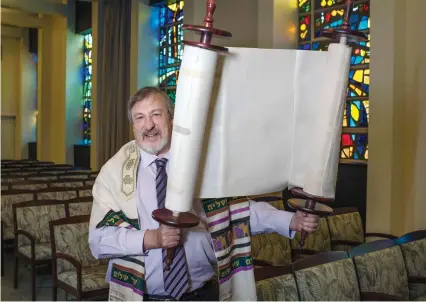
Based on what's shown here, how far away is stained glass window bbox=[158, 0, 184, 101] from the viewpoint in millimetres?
8688

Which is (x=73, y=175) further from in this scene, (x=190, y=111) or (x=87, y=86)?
(x=190, y=111)

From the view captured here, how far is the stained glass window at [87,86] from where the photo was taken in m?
12.1

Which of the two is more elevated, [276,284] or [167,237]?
[167,237]

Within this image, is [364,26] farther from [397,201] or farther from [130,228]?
[130,228]

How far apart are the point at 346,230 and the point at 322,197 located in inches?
125

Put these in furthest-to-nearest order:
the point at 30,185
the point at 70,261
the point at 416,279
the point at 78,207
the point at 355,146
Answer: the point at 30,185 < the point at 355,146 < the point at 78,207 < the point at 70,261 < the point at 416,279

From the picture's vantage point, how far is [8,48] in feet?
53.2

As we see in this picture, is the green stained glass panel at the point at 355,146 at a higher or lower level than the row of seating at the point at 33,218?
higher

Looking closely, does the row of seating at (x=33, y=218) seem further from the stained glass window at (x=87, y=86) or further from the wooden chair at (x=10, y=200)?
the stained glass window at (x=87, y=86)

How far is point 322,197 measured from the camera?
126 centimetres

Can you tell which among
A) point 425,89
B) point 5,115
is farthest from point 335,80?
point 5,115

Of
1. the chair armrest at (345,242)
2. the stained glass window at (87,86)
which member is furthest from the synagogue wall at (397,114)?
the stained glass window at (87,86)

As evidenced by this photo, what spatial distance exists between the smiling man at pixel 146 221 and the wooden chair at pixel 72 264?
6.12ft

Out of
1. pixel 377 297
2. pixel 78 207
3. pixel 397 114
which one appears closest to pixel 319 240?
pixel 397 114
